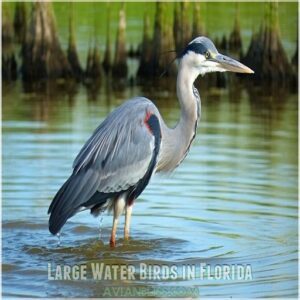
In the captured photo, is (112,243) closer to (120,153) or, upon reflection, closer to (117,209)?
(117,209)

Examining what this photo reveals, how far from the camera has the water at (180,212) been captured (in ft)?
25.0

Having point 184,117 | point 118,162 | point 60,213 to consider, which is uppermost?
point 184,117

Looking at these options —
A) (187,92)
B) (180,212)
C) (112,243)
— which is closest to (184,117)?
(187,92)

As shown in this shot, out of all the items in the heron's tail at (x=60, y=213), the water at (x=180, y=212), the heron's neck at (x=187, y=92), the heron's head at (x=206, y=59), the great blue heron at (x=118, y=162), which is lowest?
the water at (x=180, y=212)

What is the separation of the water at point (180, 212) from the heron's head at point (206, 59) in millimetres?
1141

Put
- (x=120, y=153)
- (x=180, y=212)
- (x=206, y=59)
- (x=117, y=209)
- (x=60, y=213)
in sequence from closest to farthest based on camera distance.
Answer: (x=60, y=213)
(x=120, y=153)
(x=117, y=209)
(x=206, y=59)
(x=180, y=212)

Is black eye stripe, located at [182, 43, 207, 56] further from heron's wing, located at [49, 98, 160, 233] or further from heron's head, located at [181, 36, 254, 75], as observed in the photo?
heron's wing, located at [49, 98, 160, 233]

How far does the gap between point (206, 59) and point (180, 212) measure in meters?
1.66

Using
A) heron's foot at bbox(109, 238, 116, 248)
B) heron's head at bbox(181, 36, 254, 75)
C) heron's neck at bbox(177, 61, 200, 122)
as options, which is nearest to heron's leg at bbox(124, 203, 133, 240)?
heron's foot at bbox(109, 238, 116, 248)

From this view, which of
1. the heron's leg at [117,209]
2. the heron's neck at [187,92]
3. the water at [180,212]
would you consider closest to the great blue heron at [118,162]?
the heron's leg at [117,209]

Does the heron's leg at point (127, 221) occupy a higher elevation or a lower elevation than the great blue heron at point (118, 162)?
lower

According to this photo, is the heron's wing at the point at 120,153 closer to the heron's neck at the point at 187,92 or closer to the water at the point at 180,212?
the heron's neck at the point at 187,92

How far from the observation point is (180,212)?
9.84m

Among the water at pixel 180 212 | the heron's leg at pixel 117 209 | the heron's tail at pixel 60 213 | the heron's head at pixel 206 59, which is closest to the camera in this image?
the water at pixel 180 212
